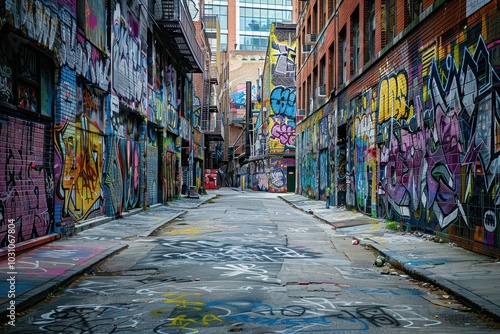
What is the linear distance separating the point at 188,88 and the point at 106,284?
28.7m

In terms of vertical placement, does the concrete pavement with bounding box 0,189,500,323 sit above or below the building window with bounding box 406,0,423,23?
below

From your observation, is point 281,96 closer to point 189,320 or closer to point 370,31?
point 370,31

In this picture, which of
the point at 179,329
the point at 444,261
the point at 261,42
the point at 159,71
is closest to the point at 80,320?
the point at 179,329

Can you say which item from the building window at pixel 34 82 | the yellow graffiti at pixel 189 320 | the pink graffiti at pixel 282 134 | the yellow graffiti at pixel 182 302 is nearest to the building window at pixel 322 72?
the building window at pixel 34 82

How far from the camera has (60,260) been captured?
8.85m

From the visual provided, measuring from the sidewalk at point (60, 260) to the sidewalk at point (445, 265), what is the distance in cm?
506

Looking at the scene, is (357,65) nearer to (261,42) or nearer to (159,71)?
(159,71)

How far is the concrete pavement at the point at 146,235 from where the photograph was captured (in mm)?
6254

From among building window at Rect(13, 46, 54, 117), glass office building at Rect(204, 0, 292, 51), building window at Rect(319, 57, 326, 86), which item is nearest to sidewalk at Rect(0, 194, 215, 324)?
building window at Rect(13, 46, 54, 117)

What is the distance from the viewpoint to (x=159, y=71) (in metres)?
24.7

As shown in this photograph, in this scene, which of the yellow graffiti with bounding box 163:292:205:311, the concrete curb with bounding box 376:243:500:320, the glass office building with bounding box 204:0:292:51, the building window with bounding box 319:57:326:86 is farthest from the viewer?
the glass office building with bounding box 204:0:292:51

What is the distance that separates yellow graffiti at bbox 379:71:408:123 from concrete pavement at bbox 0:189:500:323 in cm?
328

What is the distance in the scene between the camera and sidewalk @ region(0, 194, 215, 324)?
624 cm

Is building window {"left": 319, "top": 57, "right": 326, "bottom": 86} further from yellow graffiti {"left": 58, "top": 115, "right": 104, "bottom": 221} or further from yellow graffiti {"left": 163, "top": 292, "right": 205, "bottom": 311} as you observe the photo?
yellow graffiti {"left": 163, "top": 292, "right": 205, "bottom": 311}
